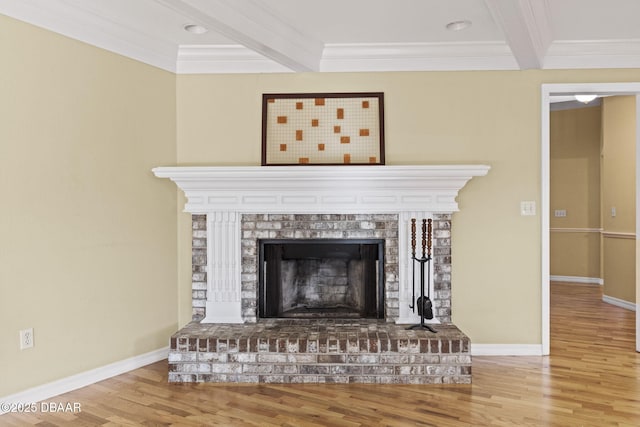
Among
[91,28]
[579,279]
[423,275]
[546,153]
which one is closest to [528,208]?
[546,153]

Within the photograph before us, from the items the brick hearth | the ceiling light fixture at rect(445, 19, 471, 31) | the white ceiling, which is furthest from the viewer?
the ceiling light fixture at rect(445, 19, 471, 31)

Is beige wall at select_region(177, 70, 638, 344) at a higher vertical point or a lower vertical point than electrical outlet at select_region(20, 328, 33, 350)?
higher

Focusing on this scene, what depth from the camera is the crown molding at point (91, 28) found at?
9.26ft

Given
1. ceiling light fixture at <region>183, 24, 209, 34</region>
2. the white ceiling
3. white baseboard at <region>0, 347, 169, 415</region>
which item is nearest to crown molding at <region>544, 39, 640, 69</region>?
the white ceiling

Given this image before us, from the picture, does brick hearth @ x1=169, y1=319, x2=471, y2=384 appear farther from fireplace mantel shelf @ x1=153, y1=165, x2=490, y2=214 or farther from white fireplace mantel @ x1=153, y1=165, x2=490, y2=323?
fireplace mantel shelf @ x1=153, y1=165, x2=490, y2=214

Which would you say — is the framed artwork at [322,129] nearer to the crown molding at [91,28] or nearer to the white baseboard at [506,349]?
the crown molding at [91,28]

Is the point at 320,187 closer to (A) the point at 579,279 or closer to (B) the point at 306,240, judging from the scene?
(B) the point at 306,240

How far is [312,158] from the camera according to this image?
3.86 metres

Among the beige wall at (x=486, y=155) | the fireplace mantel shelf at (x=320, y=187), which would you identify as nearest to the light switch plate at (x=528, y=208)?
the beige wall at (x=486, y=155)

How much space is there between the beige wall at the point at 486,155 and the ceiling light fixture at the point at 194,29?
2.82ft

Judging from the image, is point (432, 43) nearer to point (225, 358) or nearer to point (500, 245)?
point (500, 245)

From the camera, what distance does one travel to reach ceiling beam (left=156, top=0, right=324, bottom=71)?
2666 millimetres

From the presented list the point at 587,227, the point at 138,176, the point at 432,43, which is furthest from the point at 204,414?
the point at 587,227

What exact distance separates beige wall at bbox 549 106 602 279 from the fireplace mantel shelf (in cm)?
458
